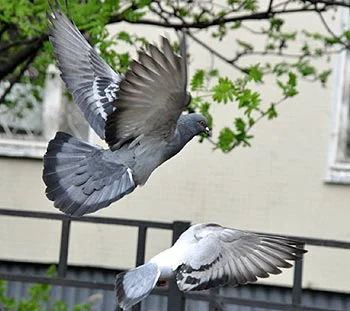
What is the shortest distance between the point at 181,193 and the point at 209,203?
24 cm

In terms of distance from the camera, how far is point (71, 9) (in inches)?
246

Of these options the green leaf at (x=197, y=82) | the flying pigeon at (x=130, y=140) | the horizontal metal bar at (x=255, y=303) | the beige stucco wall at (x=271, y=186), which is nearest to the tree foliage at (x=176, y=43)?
the green leaf at (x=197, y=82)

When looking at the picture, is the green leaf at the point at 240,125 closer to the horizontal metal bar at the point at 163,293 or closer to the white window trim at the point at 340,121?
the horizontal metal bar at the point at 163,293

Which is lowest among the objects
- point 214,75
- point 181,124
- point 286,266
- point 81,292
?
point 81,292

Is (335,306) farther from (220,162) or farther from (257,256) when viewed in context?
(257,256)

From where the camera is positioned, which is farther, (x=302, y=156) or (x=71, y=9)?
(x=302, y=156)

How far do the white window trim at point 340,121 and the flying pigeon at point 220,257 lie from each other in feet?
14.8

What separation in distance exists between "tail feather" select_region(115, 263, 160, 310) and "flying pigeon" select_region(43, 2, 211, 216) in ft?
1.18

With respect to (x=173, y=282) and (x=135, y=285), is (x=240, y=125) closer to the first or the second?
(x=173, y=282)

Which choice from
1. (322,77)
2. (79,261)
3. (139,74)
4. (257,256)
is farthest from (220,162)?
(139,74)

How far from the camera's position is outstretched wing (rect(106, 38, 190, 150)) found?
13.9 feet

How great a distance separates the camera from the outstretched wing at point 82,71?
5242mm

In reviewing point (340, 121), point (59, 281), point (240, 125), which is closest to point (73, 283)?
point (59, 281)

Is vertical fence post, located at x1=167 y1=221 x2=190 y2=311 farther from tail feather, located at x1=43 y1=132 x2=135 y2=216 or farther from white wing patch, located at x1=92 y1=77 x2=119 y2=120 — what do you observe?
tail feather, located at x1=43 y1=132 x2=135 y2=216
